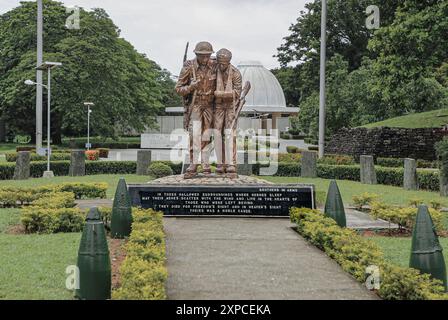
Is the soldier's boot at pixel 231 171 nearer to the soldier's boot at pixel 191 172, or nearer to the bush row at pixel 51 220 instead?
the soldier's boot at pixel 191 172

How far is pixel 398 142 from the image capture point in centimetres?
2973

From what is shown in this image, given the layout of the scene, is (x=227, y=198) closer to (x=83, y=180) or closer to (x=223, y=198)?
(x=223, y=198)

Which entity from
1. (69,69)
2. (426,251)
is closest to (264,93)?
(69,69)

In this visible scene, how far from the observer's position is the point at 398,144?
1170 inches

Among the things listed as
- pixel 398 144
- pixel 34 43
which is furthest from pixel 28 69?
pixel 398 144

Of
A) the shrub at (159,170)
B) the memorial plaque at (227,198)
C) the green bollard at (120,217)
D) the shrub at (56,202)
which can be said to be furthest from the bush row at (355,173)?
the green bollard at (120,217)

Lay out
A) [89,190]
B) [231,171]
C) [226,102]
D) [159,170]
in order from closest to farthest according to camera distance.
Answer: [226,102] < [231,171] < [89,190] < [159,170]

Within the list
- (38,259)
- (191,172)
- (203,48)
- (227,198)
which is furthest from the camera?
(191,172)

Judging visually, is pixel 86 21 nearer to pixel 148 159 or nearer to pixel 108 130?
pixel 108 130

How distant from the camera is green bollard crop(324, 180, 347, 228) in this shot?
1110 centimetres

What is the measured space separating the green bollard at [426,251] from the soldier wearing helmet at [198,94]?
7877mm

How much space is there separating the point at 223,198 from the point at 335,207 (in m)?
2.89

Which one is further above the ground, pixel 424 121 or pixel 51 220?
pixel 424 121

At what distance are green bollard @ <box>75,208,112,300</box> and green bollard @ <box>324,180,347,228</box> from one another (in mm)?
5342
